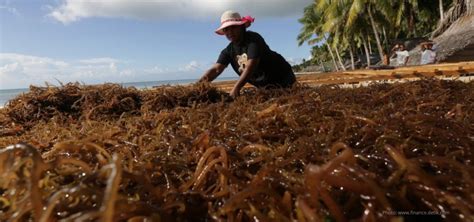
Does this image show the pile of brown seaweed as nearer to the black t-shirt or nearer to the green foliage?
the black t-shirt

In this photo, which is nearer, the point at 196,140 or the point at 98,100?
the point at 196,140

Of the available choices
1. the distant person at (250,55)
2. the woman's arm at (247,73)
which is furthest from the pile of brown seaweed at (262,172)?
the distant person at (250,55)

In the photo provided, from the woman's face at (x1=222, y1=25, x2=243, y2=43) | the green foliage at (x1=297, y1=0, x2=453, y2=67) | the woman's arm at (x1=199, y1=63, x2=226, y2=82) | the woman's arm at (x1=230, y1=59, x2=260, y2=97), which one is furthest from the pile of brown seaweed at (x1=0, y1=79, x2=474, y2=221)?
the green foliage at (x1=297, y1=0, x2=453, y2=67)

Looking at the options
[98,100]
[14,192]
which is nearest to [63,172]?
[14,192]

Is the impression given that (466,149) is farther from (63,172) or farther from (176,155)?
(63,172)

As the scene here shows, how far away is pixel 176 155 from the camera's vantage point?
1113mm

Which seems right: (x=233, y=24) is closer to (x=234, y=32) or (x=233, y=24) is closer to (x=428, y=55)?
(x=234, y=32)

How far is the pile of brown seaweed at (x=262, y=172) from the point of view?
709mm

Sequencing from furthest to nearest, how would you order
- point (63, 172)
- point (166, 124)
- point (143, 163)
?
point (166, 124) → point (143, 163) → point (63, 172)

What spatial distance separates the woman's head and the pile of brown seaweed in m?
2.16

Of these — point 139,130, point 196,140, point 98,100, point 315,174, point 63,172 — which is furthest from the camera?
point 98,100

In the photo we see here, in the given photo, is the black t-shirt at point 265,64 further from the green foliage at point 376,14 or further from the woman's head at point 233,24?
the green foliage at point 376,14

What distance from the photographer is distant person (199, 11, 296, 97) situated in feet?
11.7

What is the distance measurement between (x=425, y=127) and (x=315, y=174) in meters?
0.56
